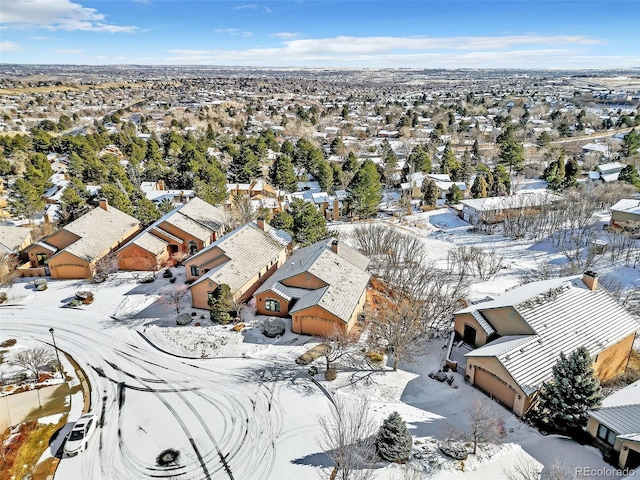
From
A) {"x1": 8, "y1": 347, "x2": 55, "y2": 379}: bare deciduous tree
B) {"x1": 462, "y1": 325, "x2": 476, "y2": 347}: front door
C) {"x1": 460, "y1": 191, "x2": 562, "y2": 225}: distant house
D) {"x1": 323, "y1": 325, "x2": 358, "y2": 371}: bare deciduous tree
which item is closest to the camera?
{"x1": 323, "y1": 325, "x2": 358, "y2": 371}: bare deciduous tree

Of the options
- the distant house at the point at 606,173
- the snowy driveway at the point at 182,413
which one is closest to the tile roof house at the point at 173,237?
the snowy driveway at the point at 182,413

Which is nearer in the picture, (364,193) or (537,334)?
(537,334)

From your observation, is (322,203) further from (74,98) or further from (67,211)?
(74,98)

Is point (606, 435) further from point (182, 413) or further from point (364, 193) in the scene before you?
point (364, 193)

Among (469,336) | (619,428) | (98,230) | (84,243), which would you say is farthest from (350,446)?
(98,230)

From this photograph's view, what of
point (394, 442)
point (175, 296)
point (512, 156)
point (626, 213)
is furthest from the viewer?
point (512, 156)

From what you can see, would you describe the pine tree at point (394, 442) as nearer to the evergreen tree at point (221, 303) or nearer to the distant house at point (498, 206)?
the evergreen tree at point (221, 303)

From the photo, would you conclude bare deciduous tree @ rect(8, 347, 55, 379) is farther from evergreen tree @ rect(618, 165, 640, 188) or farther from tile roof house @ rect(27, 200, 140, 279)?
evergreen tree @ rect(618, 165, 640, 188)

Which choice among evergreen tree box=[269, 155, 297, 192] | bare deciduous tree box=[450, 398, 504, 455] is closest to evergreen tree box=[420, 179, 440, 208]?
evergreen tree box=[269, 155, 297, 192]
